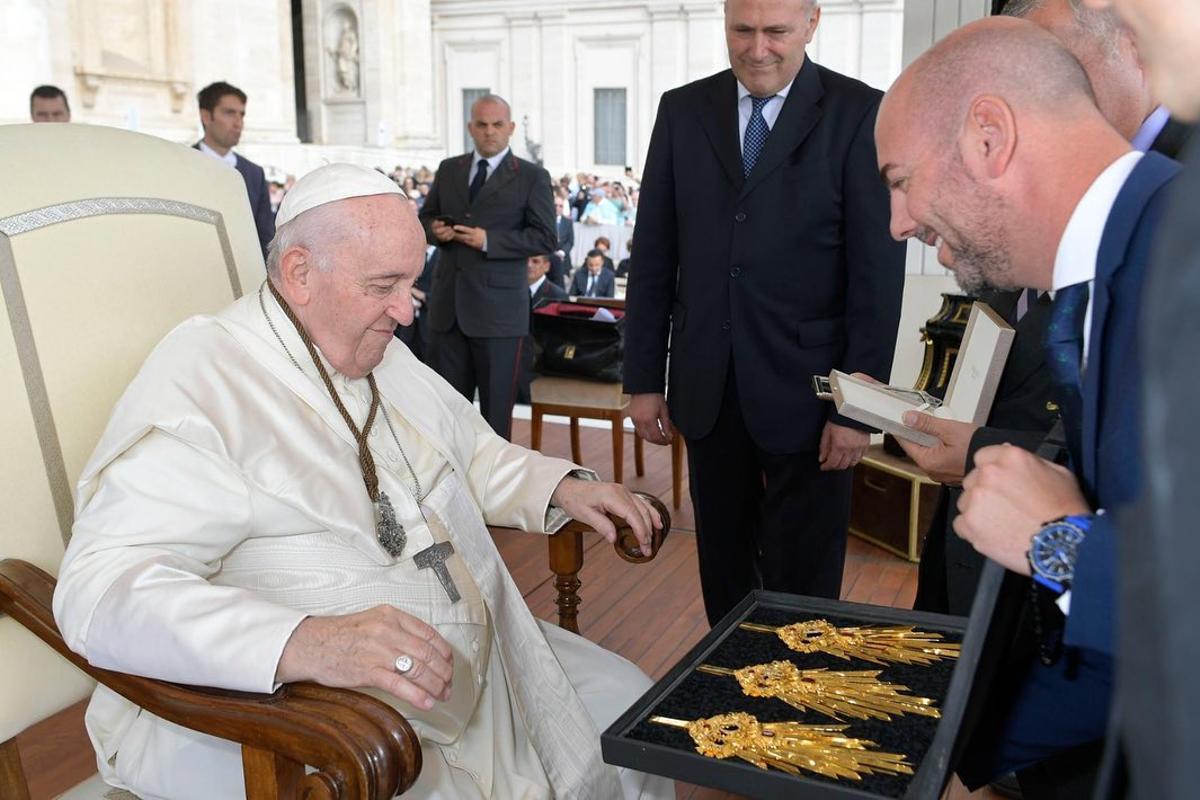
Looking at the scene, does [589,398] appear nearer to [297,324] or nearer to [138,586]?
[297,324]

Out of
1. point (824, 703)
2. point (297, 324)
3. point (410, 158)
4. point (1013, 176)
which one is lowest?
point (410, 158)

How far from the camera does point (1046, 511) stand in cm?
111

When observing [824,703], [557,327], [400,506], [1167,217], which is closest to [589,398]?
[557,327]

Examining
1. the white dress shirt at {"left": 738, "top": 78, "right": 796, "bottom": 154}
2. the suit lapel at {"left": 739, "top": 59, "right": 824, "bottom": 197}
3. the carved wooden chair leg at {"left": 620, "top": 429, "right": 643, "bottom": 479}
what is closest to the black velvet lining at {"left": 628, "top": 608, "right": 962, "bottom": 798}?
the suit lapel at {"left": 739, "top": 59, "right": 824, "bottom": 197}

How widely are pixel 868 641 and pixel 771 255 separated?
1206mm

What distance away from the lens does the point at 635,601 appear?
4.00 meters

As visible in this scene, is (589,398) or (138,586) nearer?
(138,586)

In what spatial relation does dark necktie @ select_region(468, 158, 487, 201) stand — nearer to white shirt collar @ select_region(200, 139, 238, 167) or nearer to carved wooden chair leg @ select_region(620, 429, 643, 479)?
carved wooden chair leg @ select_region(620, 429, 643, 479)

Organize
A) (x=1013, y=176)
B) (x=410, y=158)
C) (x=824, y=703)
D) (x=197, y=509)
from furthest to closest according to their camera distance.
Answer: (x=410, y=158)
(x=197, y=509)
(x=824, y=703)
(x=1013, y=176)

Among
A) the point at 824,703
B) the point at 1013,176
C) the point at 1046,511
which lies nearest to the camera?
the point at 1046,511

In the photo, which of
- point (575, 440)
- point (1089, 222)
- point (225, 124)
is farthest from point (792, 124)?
point (225, 124)

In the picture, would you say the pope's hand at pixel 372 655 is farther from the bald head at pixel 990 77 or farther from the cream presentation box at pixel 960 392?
the bald head at pixel 990 77

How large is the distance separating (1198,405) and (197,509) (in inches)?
58.9

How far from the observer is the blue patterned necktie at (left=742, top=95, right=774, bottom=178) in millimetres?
2670
